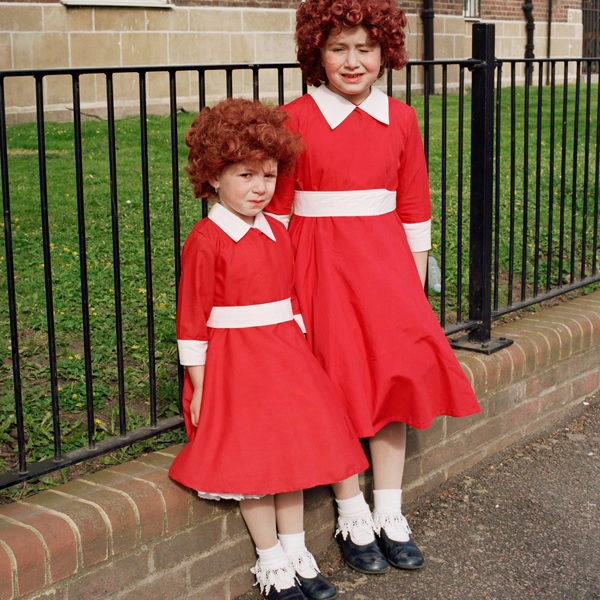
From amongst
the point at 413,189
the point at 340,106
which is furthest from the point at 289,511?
the point at 340,106

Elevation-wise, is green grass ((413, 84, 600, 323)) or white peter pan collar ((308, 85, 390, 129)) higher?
white peter pan collar ((308, 85, 390, 129))

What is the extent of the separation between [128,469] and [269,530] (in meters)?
0.43

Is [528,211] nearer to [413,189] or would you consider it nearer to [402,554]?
[413,189]

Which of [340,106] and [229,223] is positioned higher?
[340,106]

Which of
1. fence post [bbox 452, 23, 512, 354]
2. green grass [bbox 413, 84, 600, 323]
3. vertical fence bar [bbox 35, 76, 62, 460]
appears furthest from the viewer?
green grass [bbox 413, 84, 600, 323]

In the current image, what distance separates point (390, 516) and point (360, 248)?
85 cm

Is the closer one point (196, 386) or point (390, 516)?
point (196, 386)

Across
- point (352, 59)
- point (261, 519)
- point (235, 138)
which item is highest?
point (352, 59)

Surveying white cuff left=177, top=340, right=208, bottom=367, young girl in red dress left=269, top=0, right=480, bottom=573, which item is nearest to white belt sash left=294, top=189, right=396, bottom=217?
Result: young girl in red dress left=269, top=0, right=480, bottom=573

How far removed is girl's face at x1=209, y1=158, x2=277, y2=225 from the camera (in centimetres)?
295

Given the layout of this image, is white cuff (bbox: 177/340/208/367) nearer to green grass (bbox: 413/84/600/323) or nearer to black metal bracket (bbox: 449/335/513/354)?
green grass (bbox: 413/84/600/323)

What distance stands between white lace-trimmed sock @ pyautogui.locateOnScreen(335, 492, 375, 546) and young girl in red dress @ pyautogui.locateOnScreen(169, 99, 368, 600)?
1.02 ft

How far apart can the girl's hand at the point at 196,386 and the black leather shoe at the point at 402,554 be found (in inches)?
30.9

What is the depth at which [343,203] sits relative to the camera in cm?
323
